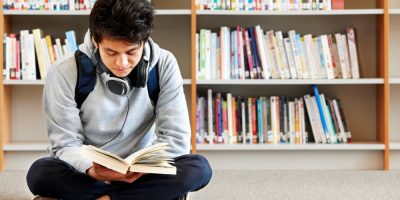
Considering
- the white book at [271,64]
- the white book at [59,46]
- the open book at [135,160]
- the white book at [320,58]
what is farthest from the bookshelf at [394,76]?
the open book at [135,160]

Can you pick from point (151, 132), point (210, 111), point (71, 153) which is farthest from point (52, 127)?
point (210, 111)

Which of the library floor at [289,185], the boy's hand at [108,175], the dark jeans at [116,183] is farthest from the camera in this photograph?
the library floor at [289,185]

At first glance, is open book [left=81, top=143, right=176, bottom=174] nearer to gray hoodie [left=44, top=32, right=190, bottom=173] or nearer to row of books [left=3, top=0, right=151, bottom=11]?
gray hoodie [left=44, top=32, right=190, bottom=173]

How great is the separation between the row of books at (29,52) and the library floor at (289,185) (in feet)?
1.61

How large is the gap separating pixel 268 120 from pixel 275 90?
22 centimetres

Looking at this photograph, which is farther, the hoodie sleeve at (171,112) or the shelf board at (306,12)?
the shelf board at (306,12)

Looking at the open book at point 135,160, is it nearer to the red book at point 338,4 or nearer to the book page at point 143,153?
the book page at point 143,153


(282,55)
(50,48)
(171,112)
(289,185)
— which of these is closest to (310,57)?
(282,55)

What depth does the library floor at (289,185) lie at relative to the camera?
272 centimetres

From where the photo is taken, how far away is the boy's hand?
6.23ft

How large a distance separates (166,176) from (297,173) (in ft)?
4.69

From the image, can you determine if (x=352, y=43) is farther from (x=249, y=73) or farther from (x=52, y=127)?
(x=52, y=127)

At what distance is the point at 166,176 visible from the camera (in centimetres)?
207

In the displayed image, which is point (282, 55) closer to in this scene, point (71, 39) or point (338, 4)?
point (338, 4)
